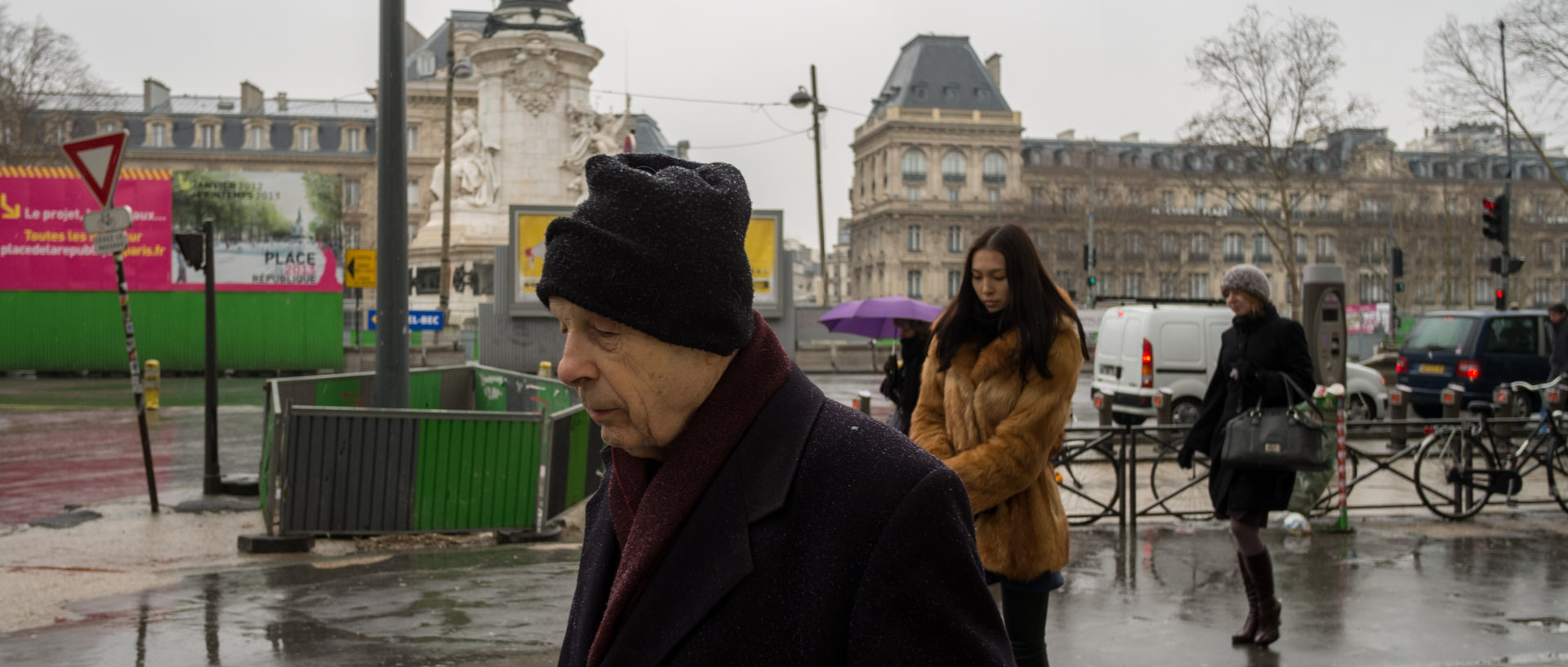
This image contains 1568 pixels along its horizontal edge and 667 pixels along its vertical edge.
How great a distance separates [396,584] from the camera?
7.28 metres

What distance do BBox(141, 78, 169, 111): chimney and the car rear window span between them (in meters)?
86.7

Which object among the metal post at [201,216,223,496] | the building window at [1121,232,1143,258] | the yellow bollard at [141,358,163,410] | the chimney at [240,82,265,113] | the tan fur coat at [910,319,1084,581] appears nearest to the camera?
the tan fur coat at [910,319,1084,581]

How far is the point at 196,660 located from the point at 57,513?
5760mm

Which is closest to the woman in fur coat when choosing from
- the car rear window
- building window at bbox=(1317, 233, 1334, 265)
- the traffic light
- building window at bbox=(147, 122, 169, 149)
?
the car rear window

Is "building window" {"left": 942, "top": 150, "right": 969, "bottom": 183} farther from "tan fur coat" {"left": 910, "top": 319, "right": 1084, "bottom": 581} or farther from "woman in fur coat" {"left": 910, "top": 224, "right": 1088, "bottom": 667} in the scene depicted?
"tan fur coat" {"left": 910, "top": 319, "right": 1084, "bottom": 581}

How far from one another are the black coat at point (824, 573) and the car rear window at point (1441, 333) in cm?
1978

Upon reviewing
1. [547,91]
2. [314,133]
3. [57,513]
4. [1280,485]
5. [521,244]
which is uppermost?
[314,133]

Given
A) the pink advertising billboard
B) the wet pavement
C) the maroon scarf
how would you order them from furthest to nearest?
the pink advertising billboard, the wet pavement, the maroon scarf

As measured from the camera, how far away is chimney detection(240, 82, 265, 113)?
8862cm

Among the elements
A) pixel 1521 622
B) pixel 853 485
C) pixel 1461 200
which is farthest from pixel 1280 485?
pixel 1461 200

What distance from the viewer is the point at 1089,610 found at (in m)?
6.62

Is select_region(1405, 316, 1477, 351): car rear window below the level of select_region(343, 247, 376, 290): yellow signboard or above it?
below

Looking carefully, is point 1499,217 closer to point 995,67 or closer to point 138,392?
point 138,392

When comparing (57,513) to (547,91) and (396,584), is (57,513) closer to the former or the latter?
(396,584)
